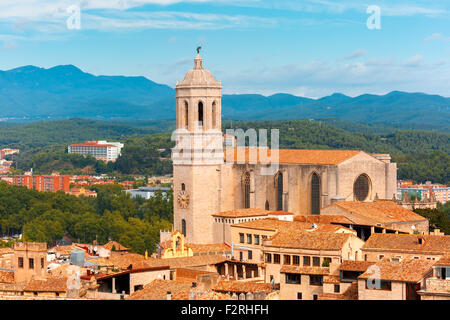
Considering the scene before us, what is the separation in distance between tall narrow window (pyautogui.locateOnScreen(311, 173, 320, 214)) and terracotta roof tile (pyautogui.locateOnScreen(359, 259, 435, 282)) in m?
23.7

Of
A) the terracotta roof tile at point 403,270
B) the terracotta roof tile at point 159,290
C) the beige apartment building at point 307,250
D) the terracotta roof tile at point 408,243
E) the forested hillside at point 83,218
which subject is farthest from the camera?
the forested hillside at point 83,218

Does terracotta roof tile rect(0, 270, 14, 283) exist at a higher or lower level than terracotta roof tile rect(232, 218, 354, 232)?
lower

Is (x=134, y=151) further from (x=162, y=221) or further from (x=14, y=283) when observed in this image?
(x=14, y=283)

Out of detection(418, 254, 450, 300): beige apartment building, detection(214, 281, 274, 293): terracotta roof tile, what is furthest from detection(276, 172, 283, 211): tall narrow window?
detection(418, 254, 450, 300): beige apartment building

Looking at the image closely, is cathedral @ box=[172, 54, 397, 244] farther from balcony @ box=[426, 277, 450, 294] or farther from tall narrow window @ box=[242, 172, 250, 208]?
balcony @ box=[426, 277, 450, 294]

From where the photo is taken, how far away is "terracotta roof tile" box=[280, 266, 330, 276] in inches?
1544

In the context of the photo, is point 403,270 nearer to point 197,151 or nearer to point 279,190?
point 279,190

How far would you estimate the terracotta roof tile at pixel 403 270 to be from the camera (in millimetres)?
33922

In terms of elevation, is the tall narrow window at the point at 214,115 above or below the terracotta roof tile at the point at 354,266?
above

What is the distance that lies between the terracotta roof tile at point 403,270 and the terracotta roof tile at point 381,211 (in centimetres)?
1587

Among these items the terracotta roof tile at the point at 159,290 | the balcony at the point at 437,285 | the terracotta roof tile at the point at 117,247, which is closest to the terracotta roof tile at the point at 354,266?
the balcony at the point at 437,285

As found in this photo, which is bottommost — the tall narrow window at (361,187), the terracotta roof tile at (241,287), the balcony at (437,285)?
the terracotta roof tile at (241,287)

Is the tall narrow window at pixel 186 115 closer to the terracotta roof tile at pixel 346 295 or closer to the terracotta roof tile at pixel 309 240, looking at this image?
the terracotta roof tile at pixel 309 240

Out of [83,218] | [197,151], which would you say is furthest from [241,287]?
[83,218]
